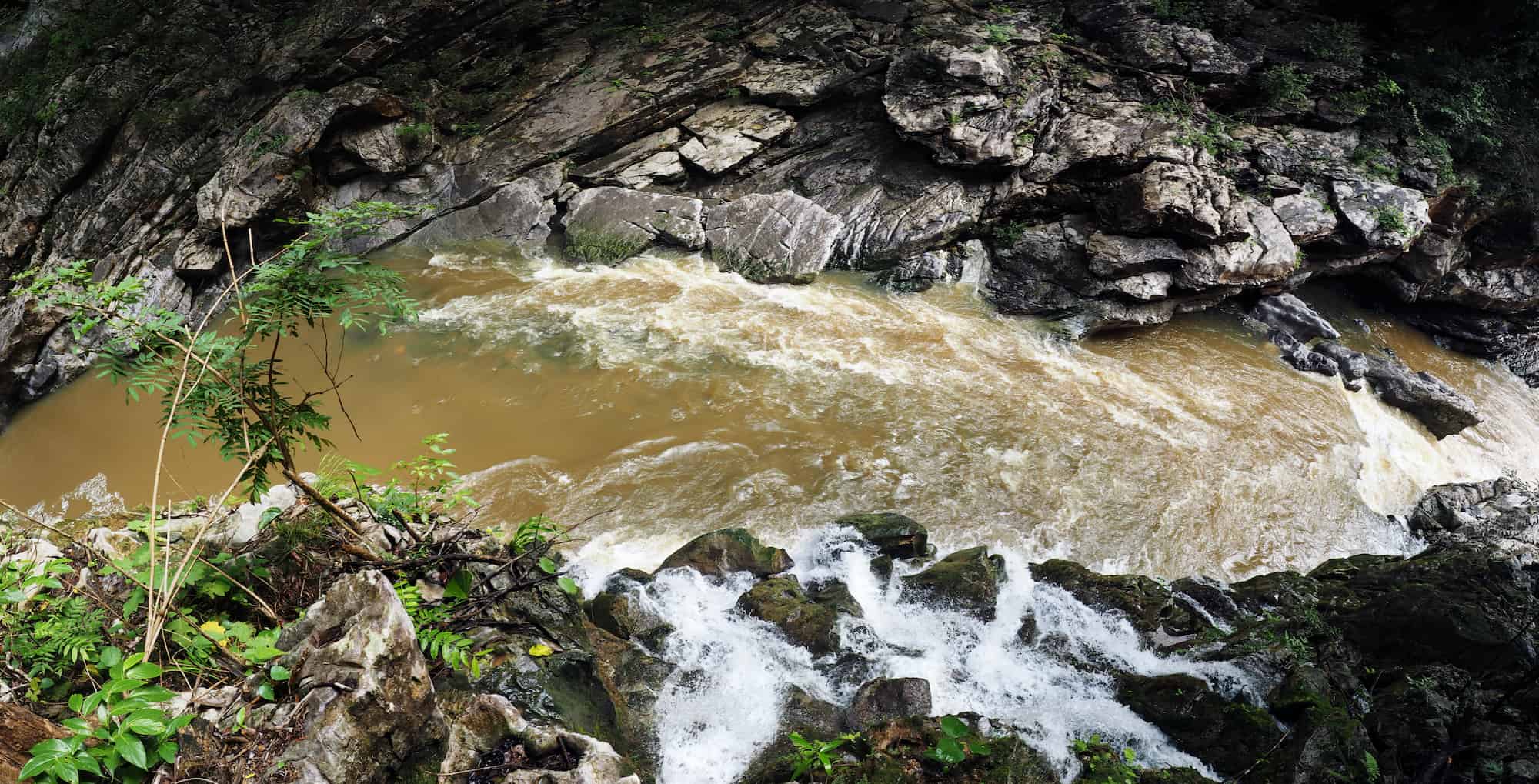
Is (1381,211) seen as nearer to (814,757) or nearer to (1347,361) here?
(1347,361)

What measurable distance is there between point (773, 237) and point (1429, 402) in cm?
957

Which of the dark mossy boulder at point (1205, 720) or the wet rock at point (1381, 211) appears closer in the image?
the dark mossy boulder at point (1205, 720)

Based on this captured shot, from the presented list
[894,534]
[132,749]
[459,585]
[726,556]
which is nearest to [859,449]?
[894,534]

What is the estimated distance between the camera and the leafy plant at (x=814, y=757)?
3459 mm

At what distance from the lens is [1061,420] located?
8727 mm

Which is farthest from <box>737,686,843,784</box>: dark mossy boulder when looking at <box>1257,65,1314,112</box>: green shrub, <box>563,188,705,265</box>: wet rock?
<box>1257,65,1314,112</box>: green shrub

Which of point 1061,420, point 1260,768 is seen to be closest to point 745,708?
point 1260,768

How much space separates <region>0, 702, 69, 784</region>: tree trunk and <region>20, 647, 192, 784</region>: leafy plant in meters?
0.05

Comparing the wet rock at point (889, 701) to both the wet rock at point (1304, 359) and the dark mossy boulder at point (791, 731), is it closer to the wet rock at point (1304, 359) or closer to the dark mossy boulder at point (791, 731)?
the dark mossy boulder at point (791, 731)

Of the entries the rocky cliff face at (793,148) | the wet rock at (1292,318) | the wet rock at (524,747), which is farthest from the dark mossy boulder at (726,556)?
the wet rock at (1292,318)

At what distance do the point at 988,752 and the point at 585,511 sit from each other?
14.6 ft

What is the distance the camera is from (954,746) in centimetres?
346

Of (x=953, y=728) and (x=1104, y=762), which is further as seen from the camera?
(x=1104, y=762)

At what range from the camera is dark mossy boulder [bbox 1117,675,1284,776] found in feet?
13.3
